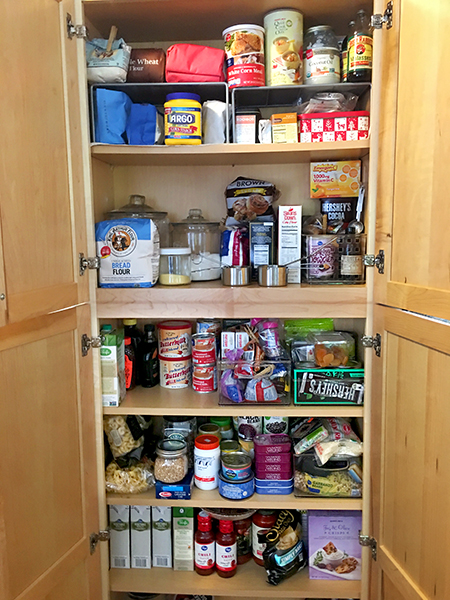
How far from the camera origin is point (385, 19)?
3.94ft

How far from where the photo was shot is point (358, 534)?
149 cm

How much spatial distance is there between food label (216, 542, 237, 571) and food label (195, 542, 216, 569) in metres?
0.03

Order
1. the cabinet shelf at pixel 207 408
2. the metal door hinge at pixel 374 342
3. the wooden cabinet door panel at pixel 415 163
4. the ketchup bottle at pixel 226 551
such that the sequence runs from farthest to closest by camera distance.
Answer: the ketchup bottle at pixel 226 551 → the cabinet shelf at pixel 207 408 → the metal door hinge at pixel 374 342 → the wooden cabinet door panel at pixel 415 163

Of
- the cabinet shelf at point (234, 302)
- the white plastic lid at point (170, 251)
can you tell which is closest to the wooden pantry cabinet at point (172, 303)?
the cabinet shelf at point (234, 302)

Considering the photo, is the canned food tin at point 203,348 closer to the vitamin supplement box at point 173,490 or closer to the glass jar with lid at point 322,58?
the vitamin supplement box at point 173,490

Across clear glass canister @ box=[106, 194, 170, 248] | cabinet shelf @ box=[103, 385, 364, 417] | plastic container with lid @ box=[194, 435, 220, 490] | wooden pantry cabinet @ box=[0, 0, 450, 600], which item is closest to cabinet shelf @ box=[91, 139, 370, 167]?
wooden pantry cabinet @ box=[0, 0, 450, 600]

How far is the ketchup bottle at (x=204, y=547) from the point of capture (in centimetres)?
154

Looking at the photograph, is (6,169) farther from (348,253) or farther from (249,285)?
(348,253)

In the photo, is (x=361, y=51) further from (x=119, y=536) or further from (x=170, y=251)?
(x=119, y=536)

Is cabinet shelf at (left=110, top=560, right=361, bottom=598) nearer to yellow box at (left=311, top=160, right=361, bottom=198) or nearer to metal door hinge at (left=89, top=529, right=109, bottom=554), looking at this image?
metal door hinge at (left=89, top=529, right=109, bottom=554)

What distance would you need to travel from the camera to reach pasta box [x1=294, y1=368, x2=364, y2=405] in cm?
141

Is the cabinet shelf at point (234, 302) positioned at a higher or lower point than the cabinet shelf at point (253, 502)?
higher

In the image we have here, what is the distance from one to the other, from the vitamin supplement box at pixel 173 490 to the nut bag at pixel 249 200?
902mm

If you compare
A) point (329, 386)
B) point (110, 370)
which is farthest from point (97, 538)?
point (329, 386)
